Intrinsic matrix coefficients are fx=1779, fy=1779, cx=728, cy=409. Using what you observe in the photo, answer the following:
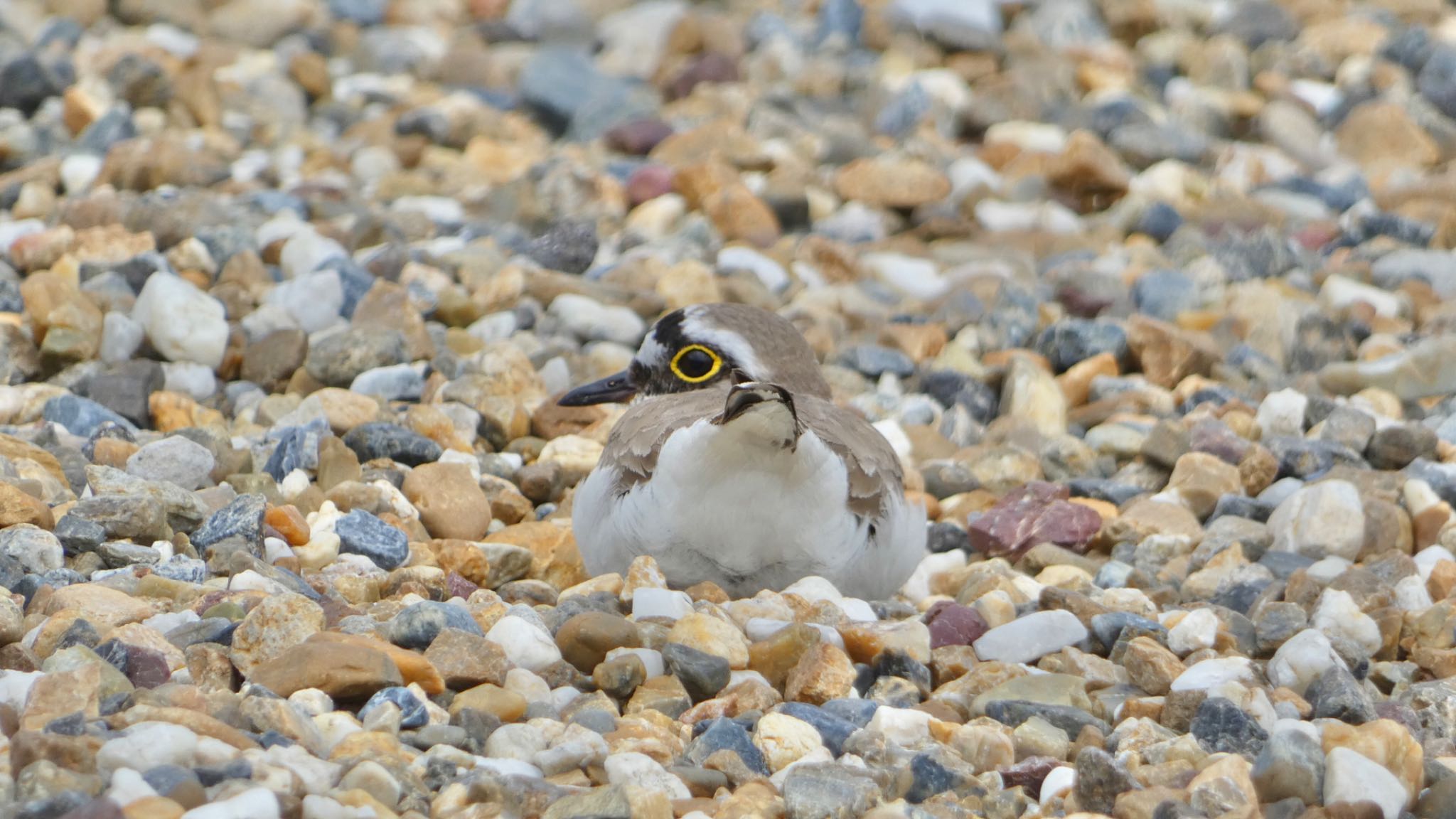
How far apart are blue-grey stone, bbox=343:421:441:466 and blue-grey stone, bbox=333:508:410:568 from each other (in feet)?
2.73

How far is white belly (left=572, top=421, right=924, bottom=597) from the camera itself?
14.4 feet

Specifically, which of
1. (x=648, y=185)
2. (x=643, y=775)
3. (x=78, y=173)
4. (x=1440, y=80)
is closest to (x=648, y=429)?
(x=643, y=775)

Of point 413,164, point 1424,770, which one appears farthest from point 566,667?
point 413,164

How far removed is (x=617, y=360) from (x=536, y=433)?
2.00 feet

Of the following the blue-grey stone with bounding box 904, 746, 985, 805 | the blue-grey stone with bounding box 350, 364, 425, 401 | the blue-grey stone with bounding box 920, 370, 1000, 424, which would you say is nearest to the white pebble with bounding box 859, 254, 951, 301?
the blue-grey stone with bounding box 920, 370, 1000, 424

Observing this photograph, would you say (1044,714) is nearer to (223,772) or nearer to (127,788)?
(223,772)

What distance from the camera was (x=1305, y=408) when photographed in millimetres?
6664

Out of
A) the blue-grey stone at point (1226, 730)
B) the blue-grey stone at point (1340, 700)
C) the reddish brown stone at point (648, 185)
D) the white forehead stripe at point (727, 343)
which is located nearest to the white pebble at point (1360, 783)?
the blue-grey stone at point (1226, 730)

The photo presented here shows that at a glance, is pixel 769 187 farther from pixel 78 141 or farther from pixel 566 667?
pixel 566 667

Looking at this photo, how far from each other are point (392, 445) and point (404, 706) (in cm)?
249

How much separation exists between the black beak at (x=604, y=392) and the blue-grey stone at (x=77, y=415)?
1442 millimetres

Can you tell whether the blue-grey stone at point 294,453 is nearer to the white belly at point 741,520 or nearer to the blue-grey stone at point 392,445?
the blue-grey stone at point 392,445

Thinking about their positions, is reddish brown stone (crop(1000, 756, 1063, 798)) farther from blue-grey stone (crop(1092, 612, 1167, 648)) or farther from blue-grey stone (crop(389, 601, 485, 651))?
blue-grey stone (crop(389, 601, 485, 651))

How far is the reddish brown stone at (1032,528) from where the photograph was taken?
18.7 feet
